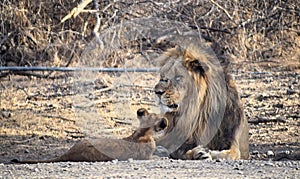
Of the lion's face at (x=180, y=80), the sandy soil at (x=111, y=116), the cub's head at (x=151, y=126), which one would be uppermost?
the lion's face at (x=180, y=80)

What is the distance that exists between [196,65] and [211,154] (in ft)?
2.40

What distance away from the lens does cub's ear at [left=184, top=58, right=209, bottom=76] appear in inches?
221

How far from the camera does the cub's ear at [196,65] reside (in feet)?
18.4

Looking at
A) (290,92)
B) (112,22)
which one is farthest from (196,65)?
(112,22)

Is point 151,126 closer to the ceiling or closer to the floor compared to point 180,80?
closer to the floor

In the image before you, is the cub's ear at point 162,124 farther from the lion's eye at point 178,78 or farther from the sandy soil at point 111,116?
the sandy soil at point 111,116

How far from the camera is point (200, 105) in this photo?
567cm

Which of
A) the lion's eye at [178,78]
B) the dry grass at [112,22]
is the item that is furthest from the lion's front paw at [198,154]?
the dry grass at [112,22]

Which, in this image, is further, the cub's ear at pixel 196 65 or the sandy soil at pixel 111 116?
the cub's ear at pixel 196 65

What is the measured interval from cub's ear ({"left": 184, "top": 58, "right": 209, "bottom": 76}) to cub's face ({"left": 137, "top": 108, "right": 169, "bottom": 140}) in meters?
0.49

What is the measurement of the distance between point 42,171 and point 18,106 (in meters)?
4.15

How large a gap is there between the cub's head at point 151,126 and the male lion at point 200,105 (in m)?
0.16

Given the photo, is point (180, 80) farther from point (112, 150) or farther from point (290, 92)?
point (290, 92)

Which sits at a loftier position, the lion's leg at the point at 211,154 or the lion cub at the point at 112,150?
the lion cub at the point at 112,150
